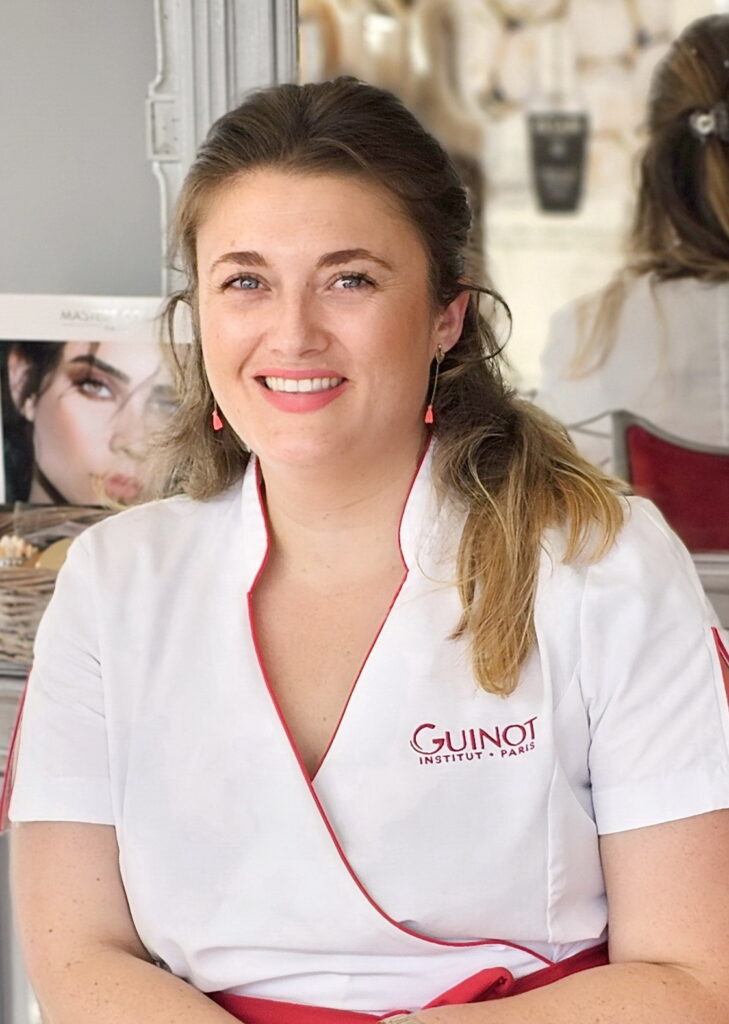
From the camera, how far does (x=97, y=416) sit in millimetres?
2070

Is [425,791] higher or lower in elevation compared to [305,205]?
lower

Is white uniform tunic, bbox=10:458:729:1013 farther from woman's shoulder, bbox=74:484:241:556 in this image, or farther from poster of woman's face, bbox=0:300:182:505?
poster of woman's face, bbox=0:300:182:505

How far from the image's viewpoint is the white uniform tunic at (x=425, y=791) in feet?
4.30

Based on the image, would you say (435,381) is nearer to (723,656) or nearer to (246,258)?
(246,258)

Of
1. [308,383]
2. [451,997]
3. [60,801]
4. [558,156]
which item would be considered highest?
[558,156]

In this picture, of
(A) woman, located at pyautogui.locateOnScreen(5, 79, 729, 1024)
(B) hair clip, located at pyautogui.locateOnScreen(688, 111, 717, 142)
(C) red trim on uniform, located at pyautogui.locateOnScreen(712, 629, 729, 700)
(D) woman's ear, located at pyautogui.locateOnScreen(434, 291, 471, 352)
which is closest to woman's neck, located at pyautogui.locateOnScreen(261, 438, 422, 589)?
(A) woman, located at pyautogui.locateOnScreen(5, 79, 729, 1024)

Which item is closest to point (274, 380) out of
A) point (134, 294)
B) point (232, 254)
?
point (232, 254)

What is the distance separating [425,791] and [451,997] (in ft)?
0.64

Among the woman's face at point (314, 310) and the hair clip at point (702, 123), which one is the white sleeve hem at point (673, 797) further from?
the hair clip at point (702, 123)

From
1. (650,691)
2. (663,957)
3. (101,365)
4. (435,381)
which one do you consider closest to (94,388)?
(101,365)

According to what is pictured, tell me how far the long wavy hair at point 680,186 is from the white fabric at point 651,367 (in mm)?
15

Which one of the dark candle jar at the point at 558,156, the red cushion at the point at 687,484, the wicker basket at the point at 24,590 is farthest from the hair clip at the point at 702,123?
the wicker basket at the point at 24,590

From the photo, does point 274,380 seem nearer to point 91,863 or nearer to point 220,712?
→ point 220,712

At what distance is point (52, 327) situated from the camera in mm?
2041
